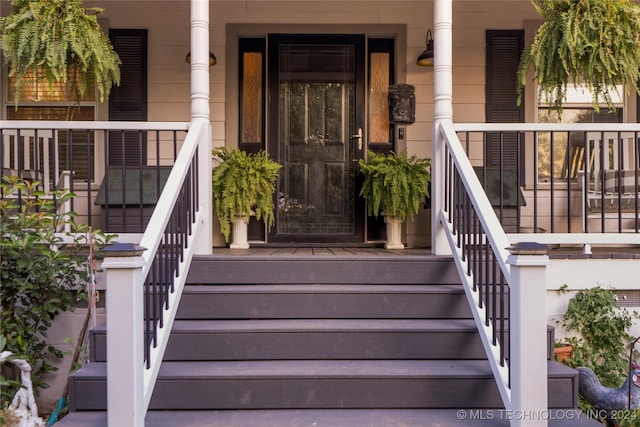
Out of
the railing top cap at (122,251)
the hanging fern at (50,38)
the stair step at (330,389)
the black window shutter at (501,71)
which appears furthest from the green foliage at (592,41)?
the hanging fern at (50,38)

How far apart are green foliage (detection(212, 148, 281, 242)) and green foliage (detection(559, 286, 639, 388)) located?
7.64 feet

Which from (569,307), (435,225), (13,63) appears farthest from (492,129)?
(13,63)

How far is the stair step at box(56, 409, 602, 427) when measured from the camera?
2.13 metres

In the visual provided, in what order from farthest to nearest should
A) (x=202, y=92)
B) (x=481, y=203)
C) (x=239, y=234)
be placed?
(x=239, y=234)
(x=202, y=92)
(x=481, y=203)

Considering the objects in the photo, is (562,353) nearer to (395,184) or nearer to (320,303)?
(320,303)

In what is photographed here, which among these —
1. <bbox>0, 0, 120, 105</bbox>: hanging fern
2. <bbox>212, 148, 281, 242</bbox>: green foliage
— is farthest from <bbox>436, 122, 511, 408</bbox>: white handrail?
<bbox>0, 0, 120, 105</bbox>: hanging fern

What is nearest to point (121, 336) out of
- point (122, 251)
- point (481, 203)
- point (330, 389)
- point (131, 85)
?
point (122, 251)

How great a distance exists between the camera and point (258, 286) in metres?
2.93

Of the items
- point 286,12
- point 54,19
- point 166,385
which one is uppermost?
point 286,12

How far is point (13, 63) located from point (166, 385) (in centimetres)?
230

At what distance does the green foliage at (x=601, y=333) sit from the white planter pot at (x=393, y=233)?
4.99 ft

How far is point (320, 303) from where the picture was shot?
9.16 feet

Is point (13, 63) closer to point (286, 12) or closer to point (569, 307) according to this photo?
point (286, 12)

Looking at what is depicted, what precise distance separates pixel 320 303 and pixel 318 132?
2.27m
